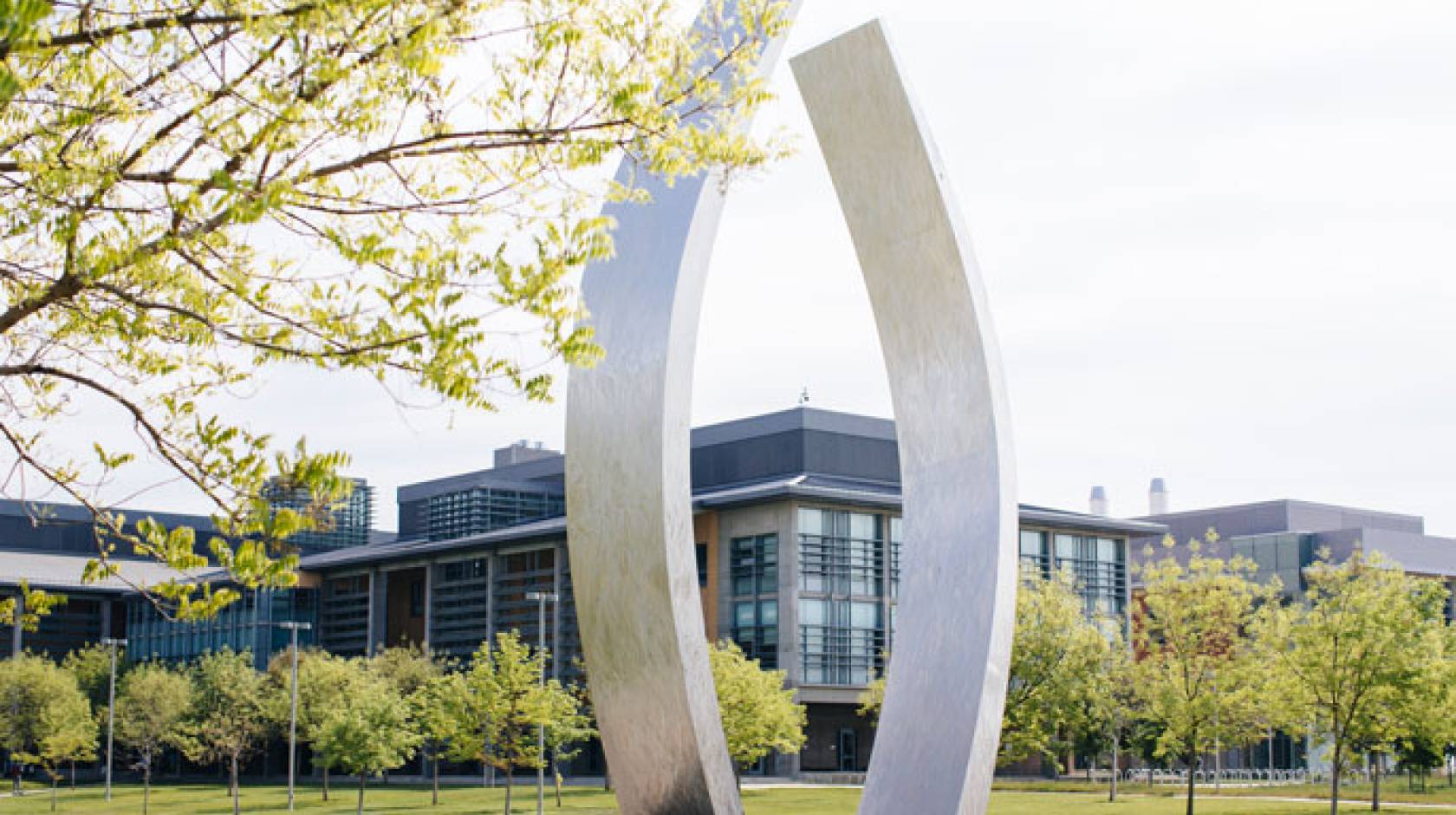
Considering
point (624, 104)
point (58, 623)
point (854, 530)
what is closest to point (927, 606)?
point (624, 104)

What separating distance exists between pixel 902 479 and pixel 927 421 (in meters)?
0.75

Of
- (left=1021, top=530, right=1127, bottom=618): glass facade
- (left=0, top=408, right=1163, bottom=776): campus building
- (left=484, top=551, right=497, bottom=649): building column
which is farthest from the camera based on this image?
(left=484, top=551, right=497, bottom=649): building column

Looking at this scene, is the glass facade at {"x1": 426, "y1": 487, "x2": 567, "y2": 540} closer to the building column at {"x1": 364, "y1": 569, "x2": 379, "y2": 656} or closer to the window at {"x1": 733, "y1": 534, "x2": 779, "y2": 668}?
the building column at {"x1": 364, "y1": 569, "x2": 379, "y2": 656}

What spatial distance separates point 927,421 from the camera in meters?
13.4

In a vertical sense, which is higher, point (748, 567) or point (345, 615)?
point (748, 567)

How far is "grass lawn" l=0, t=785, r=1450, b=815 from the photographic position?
39.2 m

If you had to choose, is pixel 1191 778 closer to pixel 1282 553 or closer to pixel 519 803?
pixel 519 803

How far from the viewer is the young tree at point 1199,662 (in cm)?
3588

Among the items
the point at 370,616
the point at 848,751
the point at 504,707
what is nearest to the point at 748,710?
the point at 504,707

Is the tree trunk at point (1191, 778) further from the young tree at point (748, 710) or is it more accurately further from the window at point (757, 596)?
the window at point (757, 596)

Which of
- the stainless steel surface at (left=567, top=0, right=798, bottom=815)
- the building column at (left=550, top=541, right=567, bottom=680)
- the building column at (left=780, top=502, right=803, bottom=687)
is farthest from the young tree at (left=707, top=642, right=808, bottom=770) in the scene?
the stainless steel surface at (left=567, top=0, right=798, bottom=815)

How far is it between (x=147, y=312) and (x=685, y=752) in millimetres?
5323

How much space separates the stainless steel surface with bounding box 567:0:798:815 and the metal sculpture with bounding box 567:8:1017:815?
2 cm

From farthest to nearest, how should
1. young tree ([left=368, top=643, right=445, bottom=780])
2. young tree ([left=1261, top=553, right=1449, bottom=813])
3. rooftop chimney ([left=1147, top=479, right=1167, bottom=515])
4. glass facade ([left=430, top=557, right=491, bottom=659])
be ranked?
rooftop chimney ([left=1147, top=479, right=1167, bottom=515]) → glass facade ([left=430, top=557, right=491, bottom=659]) → young tree ([left=368, top=643, right=445, bottom=780]) → young tree ([left=1261, top=553, right=1449, bottom=813])
